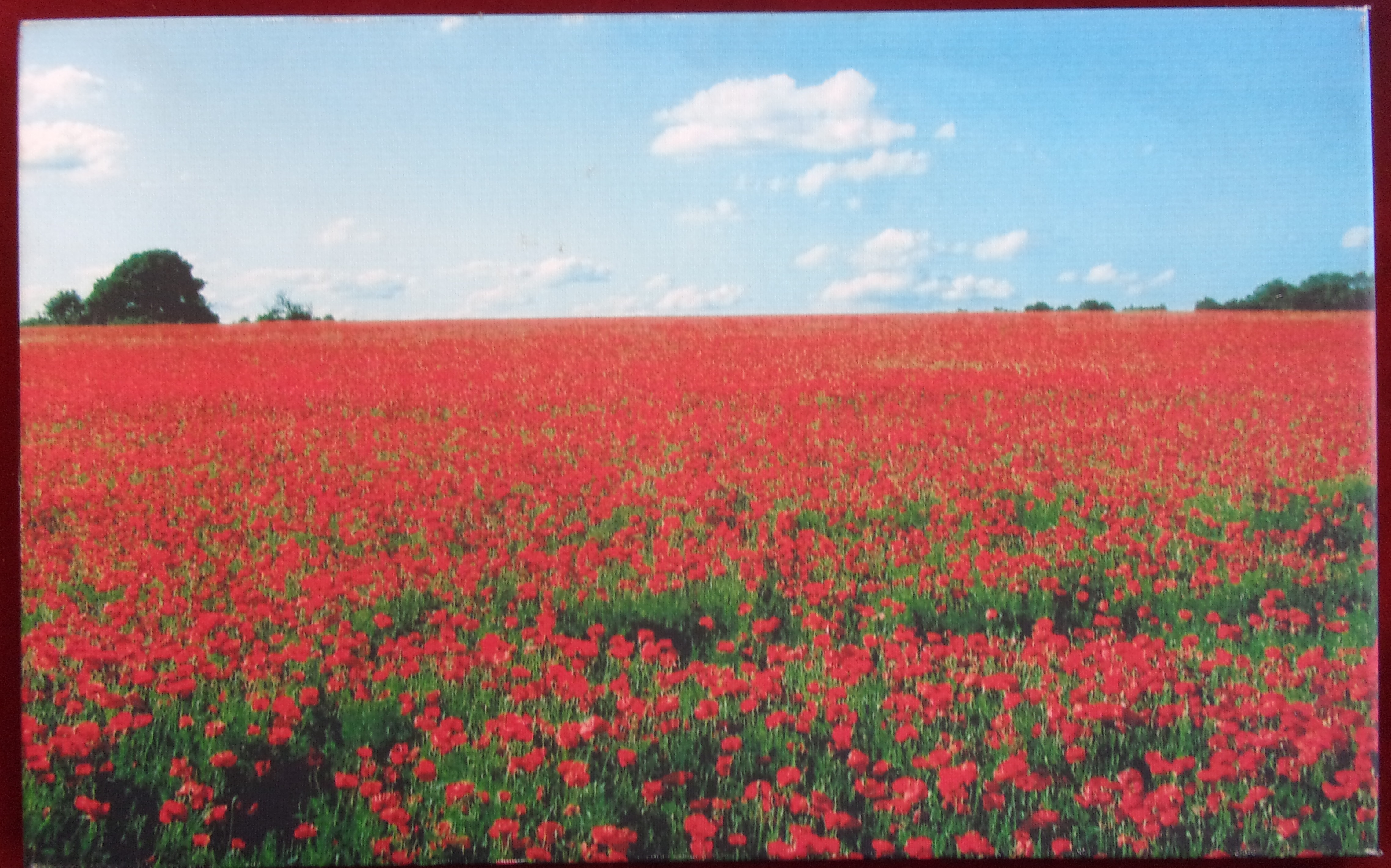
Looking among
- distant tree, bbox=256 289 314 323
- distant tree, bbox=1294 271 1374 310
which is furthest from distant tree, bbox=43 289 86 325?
distant tree, bbox=1294 271 1374 310

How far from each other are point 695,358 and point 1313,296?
203cm

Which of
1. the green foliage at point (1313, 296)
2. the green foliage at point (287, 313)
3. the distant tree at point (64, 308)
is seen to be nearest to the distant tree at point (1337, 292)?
the green foliage at point (1313, 296)

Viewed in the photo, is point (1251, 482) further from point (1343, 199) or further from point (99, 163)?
point (99, 163)

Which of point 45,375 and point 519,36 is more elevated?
point 519,36

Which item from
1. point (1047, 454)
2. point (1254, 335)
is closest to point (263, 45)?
point (1047, 454)

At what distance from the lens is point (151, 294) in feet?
9.66

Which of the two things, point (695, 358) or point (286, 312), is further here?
point (695, 358)

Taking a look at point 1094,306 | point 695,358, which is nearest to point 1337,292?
point 1094,306

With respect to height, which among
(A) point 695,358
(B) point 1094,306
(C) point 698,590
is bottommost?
(C) point 698,590

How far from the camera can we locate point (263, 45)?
300 centimetres

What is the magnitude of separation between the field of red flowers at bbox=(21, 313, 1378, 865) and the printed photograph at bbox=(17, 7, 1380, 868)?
0.05 ft

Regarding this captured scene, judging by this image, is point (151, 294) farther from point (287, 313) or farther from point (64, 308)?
point (287, 313)

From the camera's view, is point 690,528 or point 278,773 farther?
point 690,528

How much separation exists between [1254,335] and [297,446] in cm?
316
